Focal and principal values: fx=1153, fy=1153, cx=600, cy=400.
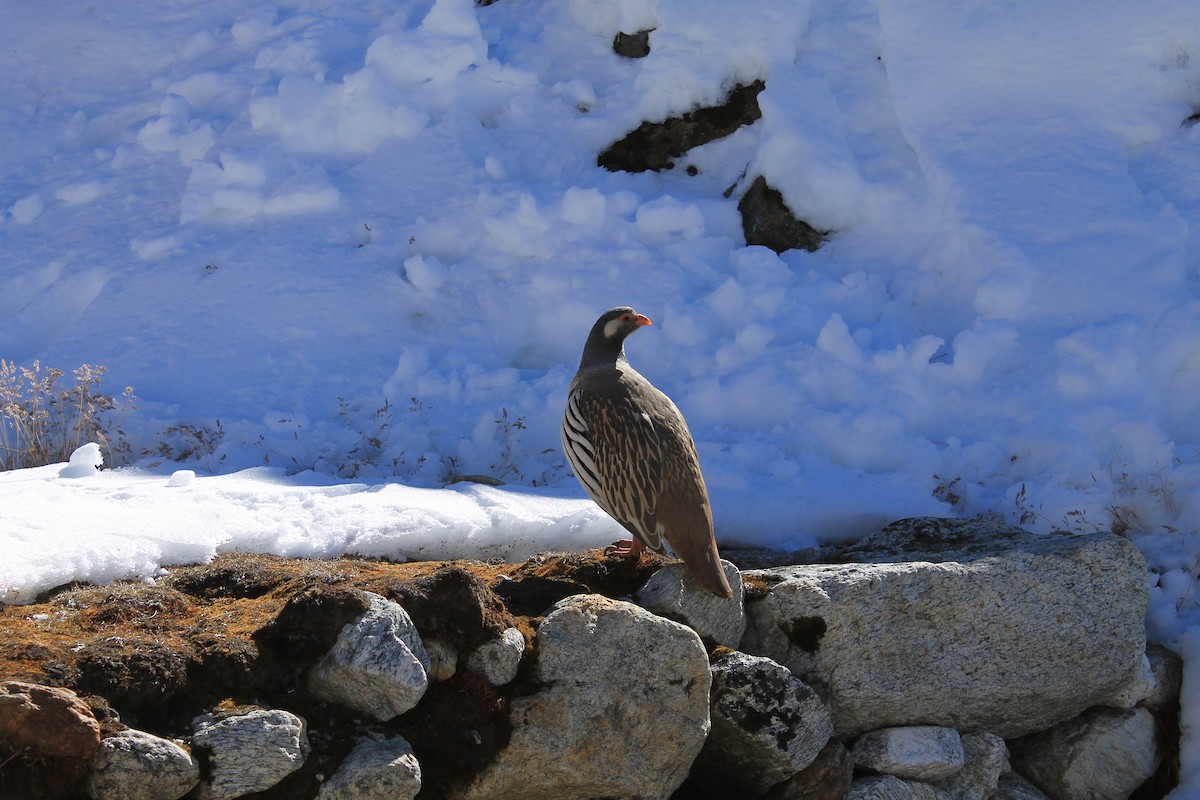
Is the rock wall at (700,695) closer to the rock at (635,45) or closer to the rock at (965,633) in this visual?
the rock at (965,633)

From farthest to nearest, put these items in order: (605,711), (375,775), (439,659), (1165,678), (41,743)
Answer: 1. (1165,678)
2. (605,711)
3. (439,659)
4. (375,775)
5. (41,743)

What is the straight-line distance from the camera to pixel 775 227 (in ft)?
25.8

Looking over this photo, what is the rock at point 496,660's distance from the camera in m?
4.00

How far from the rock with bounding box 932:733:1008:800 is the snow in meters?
0.99

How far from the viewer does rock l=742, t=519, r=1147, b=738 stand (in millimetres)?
4793

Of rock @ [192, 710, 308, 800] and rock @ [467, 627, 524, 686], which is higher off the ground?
→ rock @ [192, 710, 308, 800]

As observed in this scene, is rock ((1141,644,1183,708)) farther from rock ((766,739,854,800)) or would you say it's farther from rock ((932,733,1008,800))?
rock ((766,739,854,800))

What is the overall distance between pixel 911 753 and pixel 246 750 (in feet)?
8.87

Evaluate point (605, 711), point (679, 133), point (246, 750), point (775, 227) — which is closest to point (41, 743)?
point (246, 750)

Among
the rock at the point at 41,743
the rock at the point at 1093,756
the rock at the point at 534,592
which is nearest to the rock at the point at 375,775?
the rock at the point at 41,743

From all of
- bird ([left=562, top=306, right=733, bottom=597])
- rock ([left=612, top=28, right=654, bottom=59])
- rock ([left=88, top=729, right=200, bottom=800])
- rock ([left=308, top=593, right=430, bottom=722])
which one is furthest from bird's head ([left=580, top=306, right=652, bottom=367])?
rock ([left=612, top=28, right=654, bottom=59])

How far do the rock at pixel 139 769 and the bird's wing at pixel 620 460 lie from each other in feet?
6.55

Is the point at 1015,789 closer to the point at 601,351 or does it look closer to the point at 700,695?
the point at 700,695

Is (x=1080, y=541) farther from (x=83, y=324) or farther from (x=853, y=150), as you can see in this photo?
(x=83, y=324)
